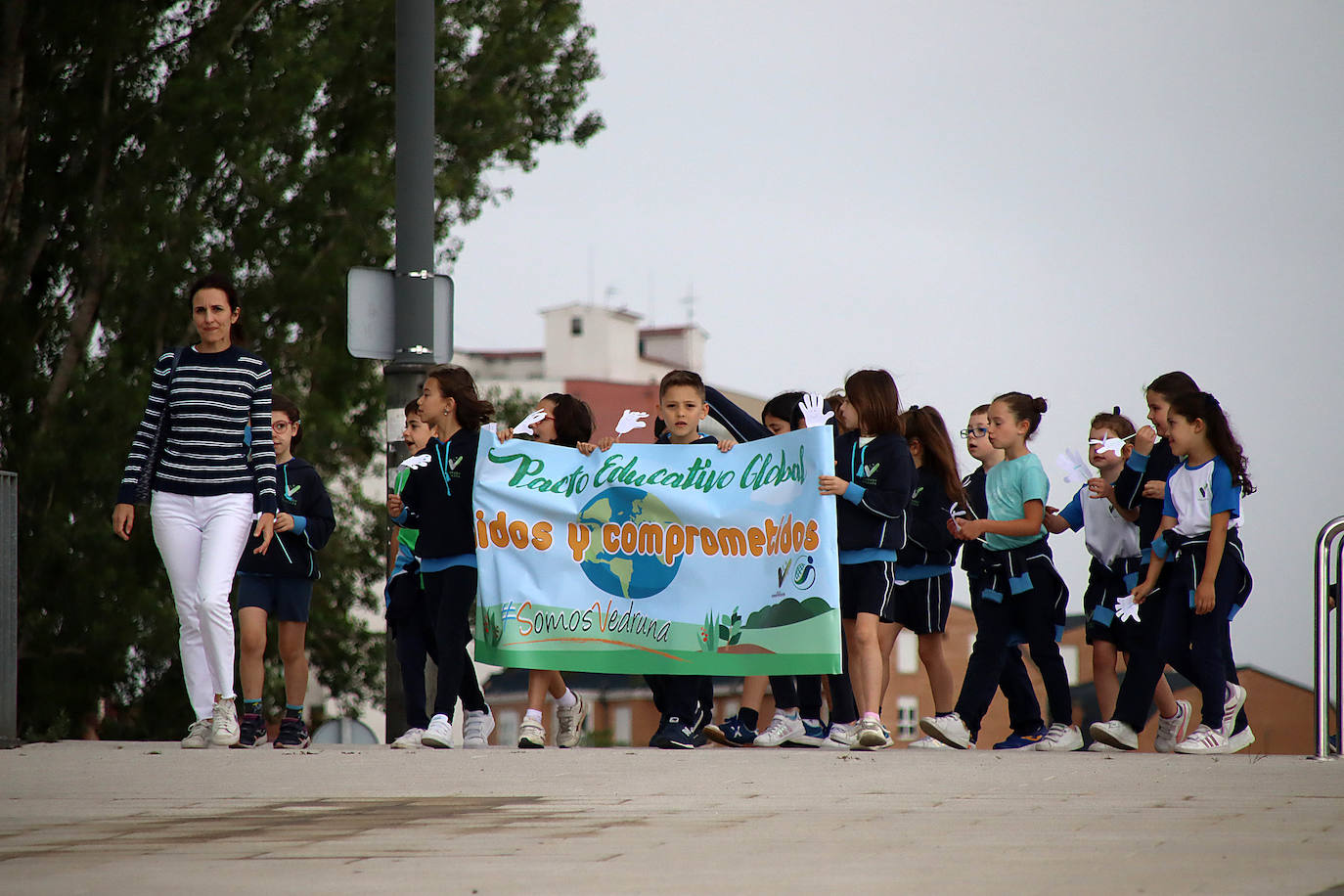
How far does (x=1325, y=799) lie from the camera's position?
236 inches

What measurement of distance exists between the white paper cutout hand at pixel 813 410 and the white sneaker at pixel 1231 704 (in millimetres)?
2312

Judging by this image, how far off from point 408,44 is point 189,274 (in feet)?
30.8

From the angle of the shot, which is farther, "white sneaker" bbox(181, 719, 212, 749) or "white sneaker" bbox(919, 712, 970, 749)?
"white sneaker" bbox(919, 712, 970, 749)

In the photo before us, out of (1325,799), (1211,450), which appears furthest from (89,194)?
(1325,799)

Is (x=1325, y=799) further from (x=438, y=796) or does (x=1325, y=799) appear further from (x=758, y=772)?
(x=438, y=796)

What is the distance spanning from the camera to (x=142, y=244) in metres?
18.2

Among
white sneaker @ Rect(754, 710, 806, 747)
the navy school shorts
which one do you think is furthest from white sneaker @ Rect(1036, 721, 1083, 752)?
the navy school shorts

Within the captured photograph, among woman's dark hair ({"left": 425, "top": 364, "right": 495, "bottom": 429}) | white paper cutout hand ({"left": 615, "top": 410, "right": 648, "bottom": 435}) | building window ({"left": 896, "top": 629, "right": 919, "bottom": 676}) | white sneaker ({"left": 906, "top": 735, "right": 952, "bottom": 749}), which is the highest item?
woman's dark hair ({"left": 425, "top": 364, "right": 495, "bottom": 429})

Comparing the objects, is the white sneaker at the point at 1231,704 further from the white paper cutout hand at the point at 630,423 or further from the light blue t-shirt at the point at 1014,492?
the white paper cutout hand at the point at 630,423

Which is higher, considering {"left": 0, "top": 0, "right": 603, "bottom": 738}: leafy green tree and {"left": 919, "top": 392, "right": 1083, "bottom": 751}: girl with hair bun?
{"left": 0, "top": 0, "right": 603, "bottom": 738}: leafy green tree

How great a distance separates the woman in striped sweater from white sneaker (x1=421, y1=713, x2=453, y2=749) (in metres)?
0.91

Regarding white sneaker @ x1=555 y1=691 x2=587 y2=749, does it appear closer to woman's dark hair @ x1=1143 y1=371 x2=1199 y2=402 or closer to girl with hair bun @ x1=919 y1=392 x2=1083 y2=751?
girl with hair bun @ x1=919 y1=392 x2=1083 y2=751

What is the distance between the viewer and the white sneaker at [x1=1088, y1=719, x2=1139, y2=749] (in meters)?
8.27

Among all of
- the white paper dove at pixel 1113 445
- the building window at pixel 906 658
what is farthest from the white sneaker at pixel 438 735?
the building window at pixel 906 658
